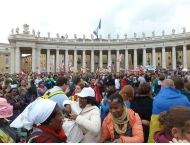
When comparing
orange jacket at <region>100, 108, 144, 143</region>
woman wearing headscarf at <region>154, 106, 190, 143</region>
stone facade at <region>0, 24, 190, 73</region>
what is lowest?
orange jacket at <region>100, 108, 144, 143</region>

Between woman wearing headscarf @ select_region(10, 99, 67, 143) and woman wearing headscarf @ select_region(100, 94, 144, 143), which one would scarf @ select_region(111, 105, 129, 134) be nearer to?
woman wearing headscarf @ select_region(100, 94, 144, 143)

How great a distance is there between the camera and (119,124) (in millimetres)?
3602

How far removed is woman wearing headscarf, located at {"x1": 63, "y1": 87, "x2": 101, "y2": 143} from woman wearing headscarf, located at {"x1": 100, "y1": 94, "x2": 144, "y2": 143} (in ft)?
0.78

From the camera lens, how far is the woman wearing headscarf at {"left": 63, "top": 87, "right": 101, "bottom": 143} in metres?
3.38

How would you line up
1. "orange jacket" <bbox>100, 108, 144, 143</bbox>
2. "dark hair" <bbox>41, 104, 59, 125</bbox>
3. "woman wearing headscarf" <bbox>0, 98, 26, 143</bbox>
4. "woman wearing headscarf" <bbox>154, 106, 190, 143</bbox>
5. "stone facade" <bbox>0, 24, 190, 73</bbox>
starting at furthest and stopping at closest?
"stone facade" <bbox>0, 24, 190, 73</bbox>, "orange jacket" <bbox>100, 108, 144, 143</bbox>, "woman wearing headscarf" <bbox>0, 98, 26, 143</bbox>, "dark hair" <bbox>41, 104, 59, 125</bbox>, "woman wearing headscarf" <bbox>154, 106, 190, 143</bbox>

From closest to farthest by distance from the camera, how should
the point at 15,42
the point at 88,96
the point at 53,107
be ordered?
the point at 53,107 → the point at 88,96 → the point at 15,42

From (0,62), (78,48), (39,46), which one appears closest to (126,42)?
(78,48)

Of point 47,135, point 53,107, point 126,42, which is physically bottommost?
point 47,135

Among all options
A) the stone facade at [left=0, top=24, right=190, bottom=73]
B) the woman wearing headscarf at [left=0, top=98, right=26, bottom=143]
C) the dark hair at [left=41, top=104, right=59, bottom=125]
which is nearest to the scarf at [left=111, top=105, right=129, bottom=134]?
the dark hair at [left=41, top=104, right=59, bottom=125]

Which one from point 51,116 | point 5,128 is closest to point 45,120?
point 51,116

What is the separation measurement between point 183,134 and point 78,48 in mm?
60092

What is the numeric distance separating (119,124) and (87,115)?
0.67 meters

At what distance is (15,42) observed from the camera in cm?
5544

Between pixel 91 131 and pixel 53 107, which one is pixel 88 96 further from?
pixel 53 107
